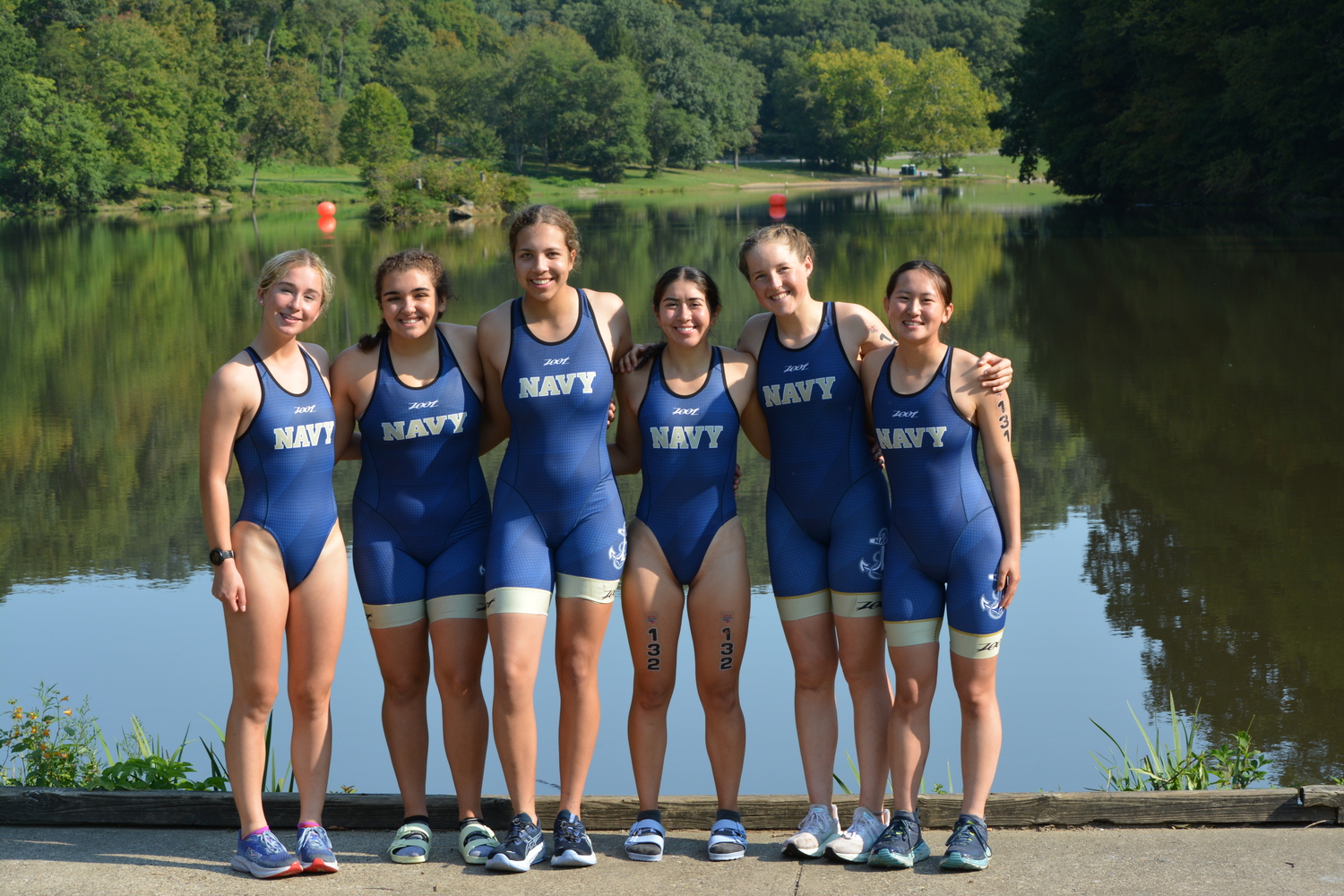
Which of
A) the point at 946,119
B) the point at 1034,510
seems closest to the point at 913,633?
the point at 1034,510

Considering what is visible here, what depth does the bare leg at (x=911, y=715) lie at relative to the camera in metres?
3.83

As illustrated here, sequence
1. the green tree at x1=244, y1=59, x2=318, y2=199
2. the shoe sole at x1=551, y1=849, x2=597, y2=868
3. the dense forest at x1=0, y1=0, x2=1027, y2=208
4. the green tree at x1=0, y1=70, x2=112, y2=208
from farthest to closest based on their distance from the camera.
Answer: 1. the green tree at x1=244, y1=59, x2=318, y2=199
2. the dense forest at x1=0, y1=0, x2=1027, y2=208
3. the green tree at x1=0, y1=70, x2=112, y2=208
4. the shoe sole at x1=551, y1=849, x2=597, y2=868

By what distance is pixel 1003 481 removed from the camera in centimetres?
388

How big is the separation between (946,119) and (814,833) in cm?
9877

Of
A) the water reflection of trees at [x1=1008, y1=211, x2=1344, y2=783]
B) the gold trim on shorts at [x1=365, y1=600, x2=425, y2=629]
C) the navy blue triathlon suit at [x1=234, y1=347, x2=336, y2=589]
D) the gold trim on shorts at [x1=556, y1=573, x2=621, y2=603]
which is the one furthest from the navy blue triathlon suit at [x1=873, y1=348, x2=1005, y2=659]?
the water reflection of trees at [x1=1008, y1=211, x2=1344, y2=783]

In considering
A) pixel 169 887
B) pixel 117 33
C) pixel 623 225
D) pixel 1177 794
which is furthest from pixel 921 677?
pixel 117 33

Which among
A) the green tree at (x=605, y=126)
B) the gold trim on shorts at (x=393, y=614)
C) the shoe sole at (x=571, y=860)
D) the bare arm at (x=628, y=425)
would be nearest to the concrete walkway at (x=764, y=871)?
A: the shoe sole at (x=571, y=860)

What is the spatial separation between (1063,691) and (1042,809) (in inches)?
117

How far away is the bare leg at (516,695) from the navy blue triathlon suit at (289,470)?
0.58m

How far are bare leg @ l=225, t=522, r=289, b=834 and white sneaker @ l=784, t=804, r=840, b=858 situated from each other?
1.51 metres

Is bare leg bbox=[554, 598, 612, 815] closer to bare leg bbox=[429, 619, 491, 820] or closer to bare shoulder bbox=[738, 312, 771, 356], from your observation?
bare leg bbox=[429, 619, 491, 820]

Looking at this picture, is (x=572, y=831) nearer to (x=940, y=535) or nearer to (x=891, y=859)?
(x=891, y=859)

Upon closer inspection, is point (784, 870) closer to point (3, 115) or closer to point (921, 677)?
point (921, 677)

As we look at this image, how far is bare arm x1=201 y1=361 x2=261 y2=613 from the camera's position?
3691 mm
